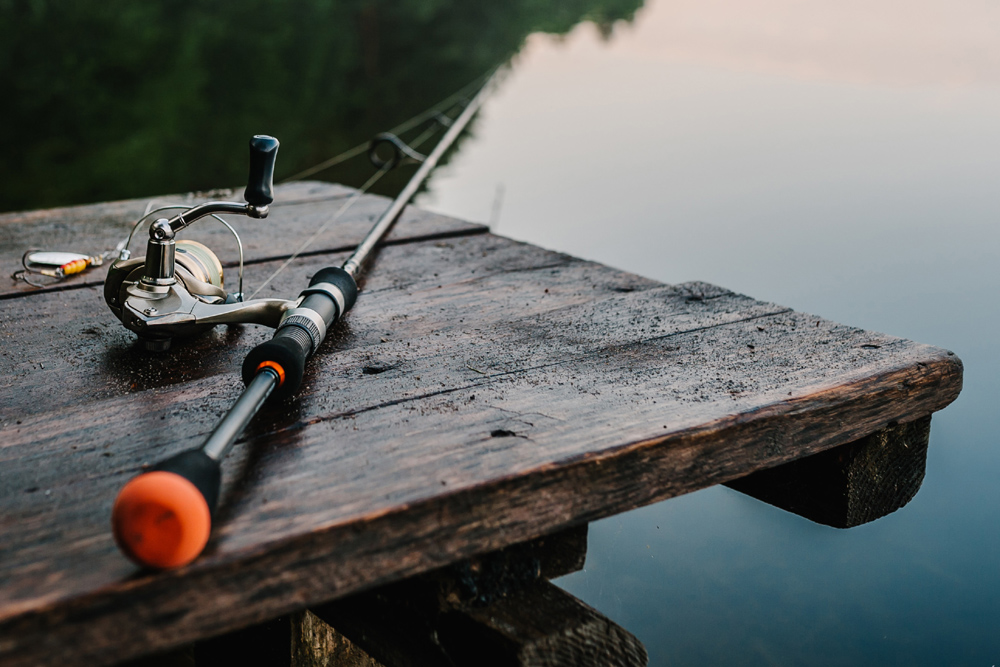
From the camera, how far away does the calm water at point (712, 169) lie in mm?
2176

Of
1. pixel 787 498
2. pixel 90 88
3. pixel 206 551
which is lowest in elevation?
pixel 90 88

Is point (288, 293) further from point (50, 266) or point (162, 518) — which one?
point (162, 518)

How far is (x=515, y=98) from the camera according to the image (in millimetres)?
10477

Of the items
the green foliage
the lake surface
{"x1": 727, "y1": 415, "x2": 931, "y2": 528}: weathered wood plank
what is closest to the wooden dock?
{"x1": 727, "y1": 415, "x2": 931, "y2": 528}: weathered wood plank

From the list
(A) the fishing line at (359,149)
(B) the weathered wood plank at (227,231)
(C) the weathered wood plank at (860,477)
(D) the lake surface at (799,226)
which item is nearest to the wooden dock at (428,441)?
(C) the weathered wood plank at (860,477)

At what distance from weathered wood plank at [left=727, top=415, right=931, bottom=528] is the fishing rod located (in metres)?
0.81

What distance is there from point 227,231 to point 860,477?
61.1 inches

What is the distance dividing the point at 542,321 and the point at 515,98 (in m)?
9.21

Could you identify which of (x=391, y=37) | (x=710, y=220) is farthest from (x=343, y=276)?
(x=391, y=37)

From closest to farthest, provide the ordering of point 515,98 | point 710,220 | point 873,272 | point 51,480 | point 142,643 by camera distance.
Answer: point 142,643 → point 51,480 → point 873,272 → point 710,220 → point 515,98

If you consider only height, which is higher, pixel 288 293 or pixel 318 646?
pixel 288 293

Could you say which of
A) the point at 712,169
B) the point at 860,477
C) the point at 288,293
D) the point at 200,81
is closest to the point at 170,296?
the point at 288,293

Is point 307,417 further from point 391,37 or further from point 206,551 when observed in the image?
point 391,37

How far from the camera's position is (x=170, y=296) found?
1.39 metres
